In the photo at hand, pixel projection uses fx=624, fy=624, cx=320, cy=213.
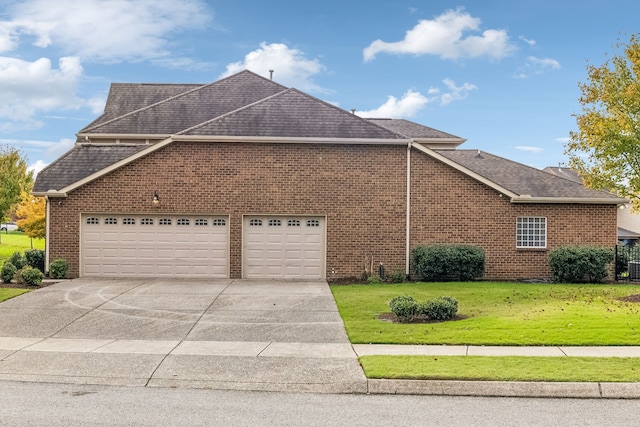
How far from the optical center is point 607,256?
21.1 meters

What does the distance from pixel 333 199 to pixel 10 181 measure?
29084mm

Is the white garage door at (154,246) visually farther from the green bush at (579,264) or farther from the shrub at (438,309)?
the green bush at (579,264)

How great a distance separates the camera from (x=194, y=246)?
835 inches

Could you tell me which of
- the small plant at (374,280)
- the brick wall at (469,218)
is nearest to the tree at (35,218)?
the small plant at (374,280)

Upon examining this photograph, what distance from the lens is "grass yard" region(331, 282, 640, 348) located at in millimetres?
11227

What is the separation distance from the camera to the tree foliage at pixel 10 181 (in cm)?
4125

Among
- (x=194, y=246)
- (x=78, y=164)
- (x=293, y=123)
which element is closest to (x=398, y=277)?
(x=293, y=123)

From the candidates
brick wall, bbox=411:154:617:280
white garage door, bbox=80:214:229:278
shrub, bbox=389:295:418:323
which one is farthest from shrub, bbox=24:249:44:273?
shrub, bbox=389:295:418:323

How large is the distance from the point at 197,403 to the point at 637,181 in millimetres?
14527

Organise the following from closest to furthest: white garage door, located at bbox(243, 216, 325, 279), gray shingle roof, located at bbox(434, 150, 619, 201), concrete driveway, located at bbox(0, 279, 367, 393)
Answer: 1. concrete driveway, located at bbox(0, 279, 367, 393)
2. white garage door, located at bbox(243, 216, 325, 279)
3. gray shingle roof, located at bbox(434, 150, 619, 201)

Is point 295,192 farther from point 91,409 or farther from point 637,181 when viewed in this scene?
point 91,409

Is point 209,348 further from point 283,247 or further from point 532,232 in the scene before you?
point 532,232

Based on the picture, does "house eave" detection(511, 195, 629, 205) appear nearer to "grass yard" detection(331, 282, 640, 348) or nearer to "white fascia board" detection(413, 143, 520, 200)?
"white fascia board" detection(413, 143, 520, 200)

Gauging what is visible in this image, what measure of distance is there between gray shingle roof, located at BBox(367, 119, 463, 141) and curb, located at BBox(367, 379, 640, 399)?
22459 millimetres
